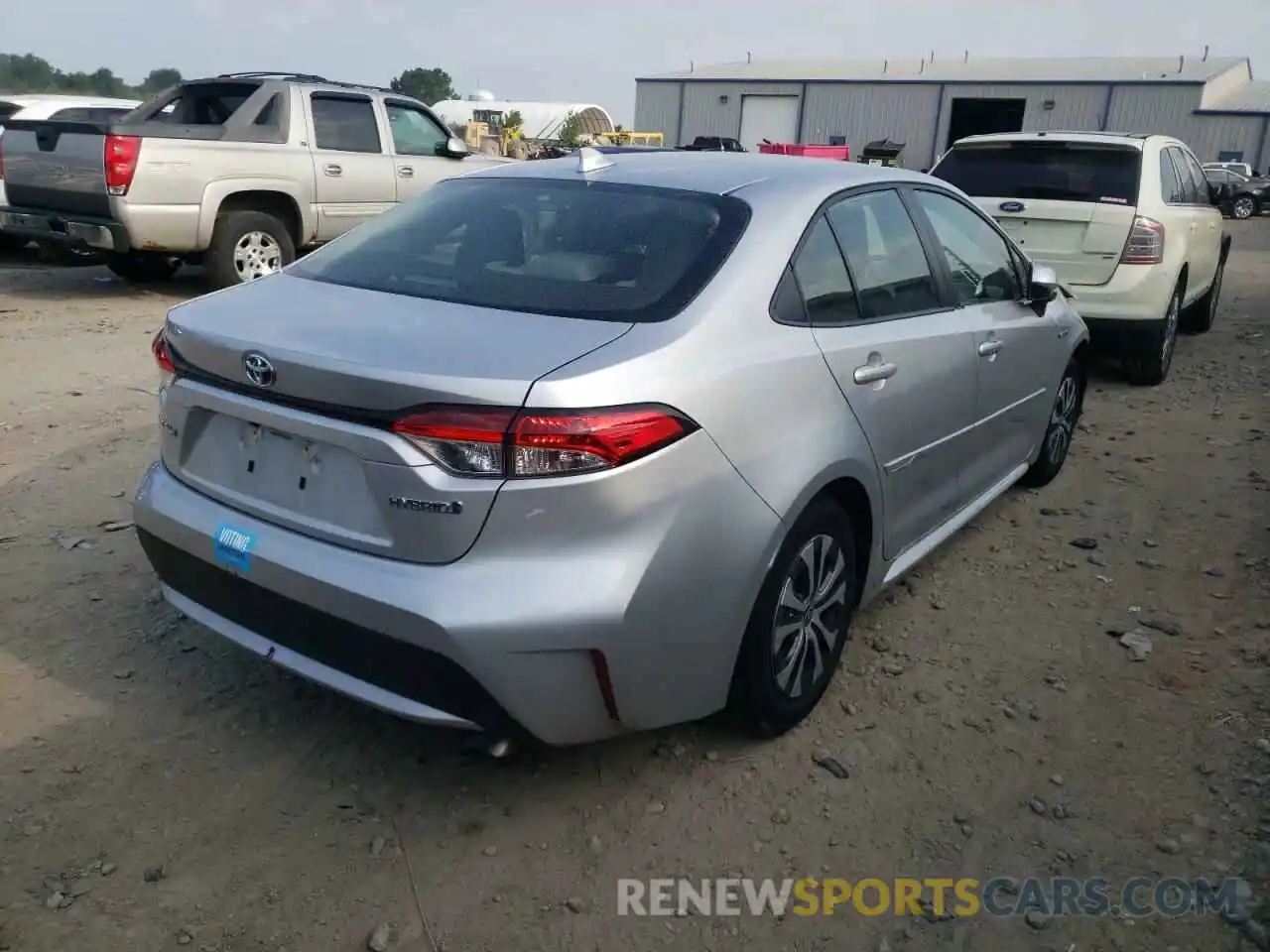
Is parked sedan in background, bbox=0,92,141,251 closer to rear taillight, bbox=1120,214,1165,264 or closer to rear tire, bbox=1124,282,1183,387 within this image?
rear taillight, bbox=1120,214,1165,264

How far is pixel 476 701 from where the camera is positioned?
2402mm

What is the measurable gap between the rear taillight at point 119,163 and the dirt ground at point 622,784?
15.9ft

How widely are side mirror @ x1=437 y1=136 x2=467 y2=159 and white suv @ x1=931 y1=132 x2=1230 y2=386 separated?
5.10 meters

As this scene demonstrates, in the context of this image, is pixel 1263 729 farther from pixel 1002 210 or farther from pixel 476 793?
pixel 1002 210

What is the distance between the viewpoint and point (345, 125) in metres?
9.90

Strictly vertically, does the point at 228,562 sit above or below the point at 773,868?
above

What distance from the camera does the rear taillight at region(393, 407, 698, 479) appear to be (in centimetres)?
227

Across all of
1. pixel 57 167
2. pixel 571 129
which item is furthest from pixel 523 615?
pixel 571 129

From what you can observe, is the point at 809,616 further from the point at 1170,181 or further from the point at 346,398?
the point at 1170,181

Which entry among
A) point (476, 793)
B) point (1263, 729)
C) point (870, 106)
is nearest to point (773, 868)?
point (476, 793)

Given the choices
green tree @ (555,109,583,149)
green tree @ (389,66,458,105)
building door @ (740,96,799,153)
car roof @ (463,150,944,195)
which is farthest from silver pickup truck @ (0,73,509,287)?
green tree @ (389,66,458,105)

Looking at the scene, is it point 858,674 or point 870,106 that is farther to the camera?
point 870,106

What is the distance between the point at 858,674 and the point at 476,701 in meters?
1.60

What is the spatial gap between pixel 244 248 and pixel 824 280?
24.3ft
